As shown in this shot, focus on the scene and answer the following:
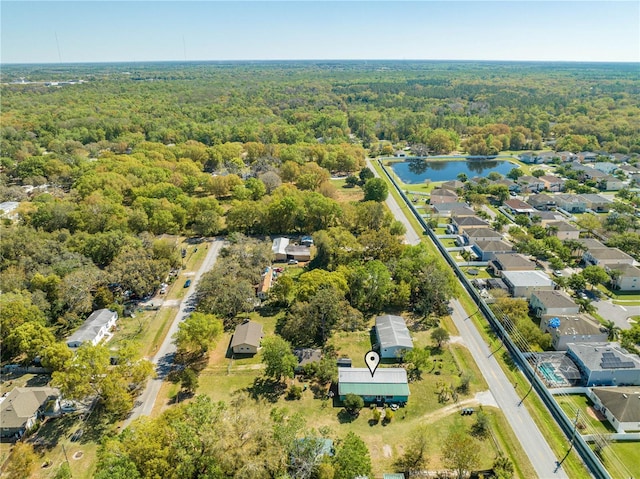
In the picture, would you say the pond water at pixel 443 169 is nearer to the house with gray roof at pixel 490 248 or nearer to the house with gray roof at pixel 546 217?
the house with gray roof at pixel 546 217

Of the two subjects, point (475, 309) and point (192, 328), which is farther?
point (475, 309)

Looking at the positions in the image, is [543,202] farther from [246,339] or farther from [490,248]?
[246,339]

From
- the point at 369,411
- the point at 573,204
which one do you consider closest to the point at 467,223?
the point at 573,204

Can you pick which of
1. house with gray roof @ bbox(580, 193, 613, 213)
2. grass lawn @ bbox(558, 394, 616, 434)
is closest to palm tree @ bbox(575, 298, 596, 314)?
grass lawn @ bbox(558, 394, 616, 434)

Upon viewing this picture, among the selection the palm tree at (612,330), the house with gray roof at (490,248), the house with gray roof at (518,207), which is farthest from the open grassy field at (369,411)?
the house with gray roof at (518,207)

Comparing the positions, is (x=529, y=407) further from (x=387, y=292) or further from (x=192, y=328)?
(x=192, y=328)

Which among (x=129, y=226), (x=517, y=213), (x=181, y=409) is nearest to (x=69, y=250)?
(x=129, y=226)

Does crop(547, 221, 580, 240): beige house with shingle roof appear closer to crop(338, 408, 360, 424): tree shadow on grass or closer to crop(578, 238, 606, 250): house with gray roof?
crop(578, 238, 606, 250): house with gray roof
